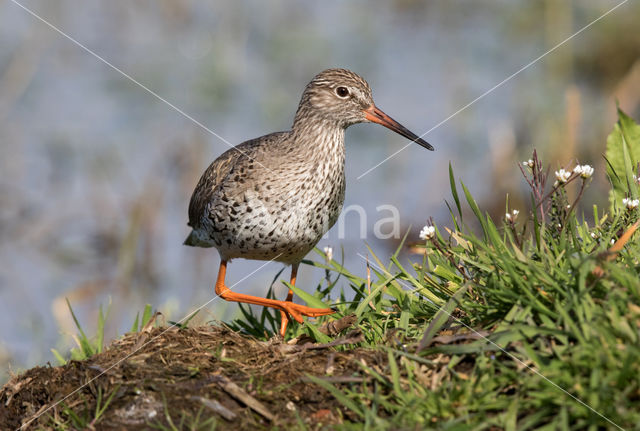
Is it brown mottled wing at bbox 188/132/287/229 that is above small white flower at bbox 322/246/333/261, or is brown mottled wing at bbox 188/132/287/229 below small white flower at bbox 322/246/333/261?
above

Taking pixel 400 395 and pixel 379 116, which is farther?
pixel 379 116

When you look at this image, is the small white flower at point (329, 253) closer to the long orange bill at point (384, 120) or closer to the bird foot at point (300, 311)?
the bird foot at point (300, 311)

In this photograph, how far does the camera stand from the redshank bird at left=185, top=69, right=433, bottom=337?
5.39 metres

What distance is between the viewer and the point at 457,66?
926 centimetres

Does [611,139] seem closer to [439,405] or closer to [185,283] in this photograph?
[439,405]

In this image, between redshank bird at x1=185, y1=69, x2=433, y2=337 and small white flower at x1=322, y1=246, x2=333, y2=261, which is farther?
redshank bird at x1=185, y1=69, x2=433, y2=337

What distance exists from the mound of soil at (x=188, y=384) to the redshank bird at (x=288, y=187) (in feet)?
3.51

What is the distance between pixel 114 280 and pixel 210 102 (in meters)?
2.49

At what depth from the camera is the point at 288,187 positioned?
17.9ft

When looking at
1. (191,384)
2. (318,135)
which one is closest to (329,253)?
(318,135)

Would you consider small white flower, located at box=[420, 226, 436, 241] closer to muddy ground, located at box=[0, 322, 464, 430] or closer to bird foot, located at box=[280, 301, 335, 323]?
muddy ground, located at box=[0, 322, 464, 430]

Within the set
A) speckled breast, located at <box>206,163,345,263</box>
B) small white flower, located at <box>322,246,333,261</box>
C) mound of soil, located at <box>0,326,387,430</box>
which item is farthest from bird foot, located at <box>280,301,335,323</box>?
mound of soil, located at <box>0,326,387,430</box>

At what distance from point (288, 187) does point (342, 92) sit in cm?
118

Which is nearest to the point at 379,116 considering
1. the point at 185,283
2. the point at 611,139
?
the point at 611,139
